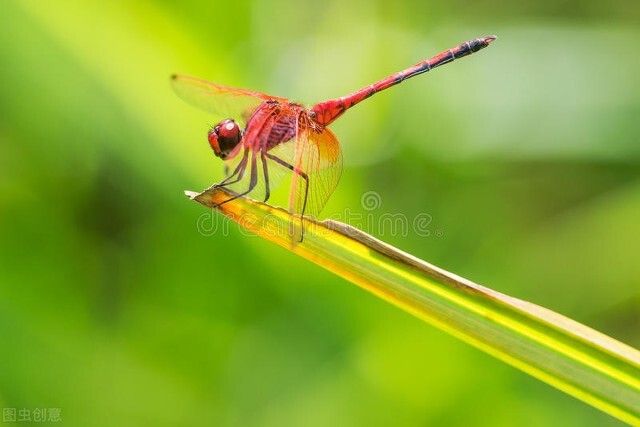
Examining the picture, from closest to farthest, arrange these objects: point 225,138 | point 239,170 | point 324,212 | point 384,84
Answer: point 239,170 < point 225,138 < point 324,212 < point 384,84

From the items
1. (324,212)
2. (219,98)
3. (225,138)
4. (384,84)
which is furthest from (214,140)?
(384,84)

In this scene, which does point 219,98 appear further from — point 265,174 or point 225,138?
point 265,174

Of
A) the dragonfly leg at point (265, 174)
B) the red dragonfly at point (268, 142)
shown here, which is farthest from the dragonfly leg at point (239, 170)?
the dragonfly leg at point (265, 174)

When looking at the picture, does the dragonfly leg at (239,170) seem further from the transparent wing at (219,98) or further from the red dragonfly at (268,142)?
the transparent wing at (219,98)

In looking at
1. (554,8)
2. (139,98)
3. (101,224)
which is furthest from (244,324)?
(554,8)

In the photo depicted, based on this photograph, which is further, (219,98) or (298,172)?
(219,98)

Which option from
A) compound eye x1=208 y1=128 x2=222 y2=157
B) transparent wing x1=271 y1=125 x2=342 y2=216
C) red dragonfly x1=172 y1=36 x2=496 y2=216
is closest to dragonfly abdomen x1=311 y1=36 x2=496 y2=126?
red dragonfly x1=172 y1=36 x2=496 y2=216

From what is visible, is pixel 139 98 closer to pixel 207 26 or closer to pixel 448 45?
pixel 207 26
